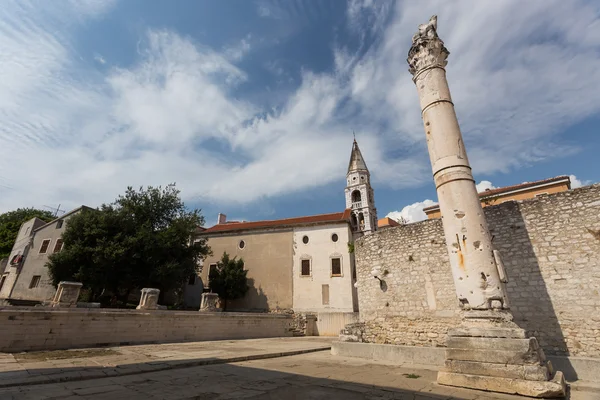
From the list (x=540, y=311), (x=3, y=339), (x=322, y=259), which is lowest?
(x=3, y=339)

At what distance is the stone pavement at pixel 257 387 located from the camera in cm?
396

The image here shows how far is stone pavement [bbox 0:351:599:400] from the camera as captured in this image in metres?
3.96

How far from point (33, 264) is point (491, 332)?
1256 inches

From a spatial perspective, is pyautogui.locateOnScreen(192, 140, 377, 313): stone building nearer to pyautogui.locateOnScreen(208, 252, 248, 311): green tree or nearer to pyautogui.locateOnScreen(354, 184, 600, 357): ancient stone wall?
pyautogui.locateOnScreen(208, 252, 248, 311): green tree

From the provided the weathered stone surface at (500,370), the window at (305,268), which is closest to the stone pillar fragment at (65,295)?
the weathered stone surface at (500,370)

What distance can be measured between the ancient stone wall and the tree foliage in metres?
15.3

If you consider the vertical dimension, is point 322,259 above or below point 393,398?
above

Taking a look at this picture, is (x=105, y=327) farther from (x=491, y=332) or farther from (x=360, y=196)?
(x=360, y=196)

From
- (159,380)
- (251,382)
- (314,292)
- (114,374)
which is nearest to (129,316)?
(114,374)

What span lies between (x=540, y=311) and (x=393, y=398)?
19.8 ft

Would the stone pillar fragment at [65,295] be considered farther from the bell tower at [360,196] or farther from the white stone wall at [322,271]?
the bell tower at [360,196]

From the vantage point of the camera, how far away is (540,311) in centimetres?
746

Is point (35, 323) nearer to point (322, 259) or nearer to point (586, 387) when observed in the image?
point (586, 387)

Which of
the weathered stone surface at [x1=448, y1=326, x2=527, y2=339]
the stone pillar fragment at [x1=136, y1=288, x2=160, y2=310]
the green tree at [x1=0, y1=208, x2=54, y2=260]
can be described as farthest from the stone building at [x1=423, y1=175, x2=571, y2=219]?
the green tree at [x1=0, y1=208, x2=54, y2=260]
